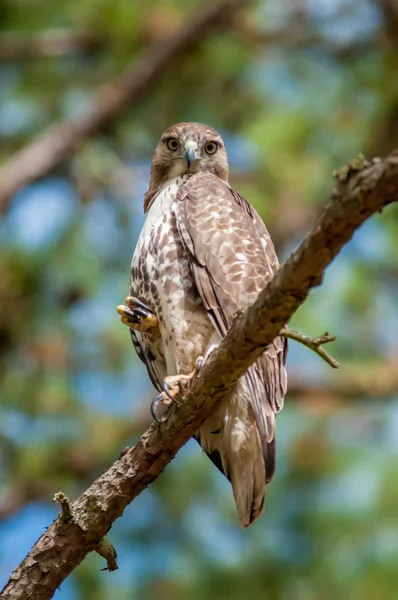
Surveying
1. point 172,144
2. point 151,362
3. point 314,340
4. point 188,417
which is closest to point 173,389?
point 188,417

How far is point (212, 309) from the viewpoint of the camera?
405 cm

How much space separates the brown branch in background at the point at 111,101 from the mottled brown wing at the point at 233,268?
3455 mm

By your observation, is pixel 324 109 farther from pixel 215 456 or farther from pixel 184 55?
pixel 215 456

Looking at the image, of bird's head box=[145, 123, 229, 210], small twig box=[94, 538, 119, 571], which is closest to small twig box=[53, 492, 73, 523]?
small twig box=[94, 538, 119, 571]

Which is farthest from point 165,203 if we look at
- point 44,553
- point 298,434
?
point 298,434

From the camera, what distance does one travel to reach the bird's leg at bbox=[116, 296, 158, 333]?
13.9ft

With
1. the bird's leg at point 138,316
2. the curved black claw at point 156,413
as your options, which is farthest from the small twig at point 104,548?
the bird's leg at point 138,316

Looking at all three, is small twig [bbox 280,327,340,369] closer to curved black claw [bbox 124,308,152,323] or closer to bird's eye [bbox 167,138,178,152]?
curved black claw [bbox 124,308,152,323]

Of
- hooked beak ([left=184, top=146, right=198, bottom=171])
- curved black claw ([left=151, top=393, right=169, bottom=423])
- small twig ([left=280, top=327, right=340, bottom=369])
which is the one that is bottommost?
small twig ([left=280, top=327, right=340, bottom=369])

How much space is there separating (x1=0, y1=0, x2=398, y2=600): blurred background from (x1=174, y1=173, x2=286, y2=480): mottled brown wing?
3.21m

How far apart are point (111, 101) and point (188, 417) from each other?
4789 millimetres

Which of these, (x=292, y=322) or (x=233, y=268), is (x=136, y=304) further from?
(x=292, y=322)

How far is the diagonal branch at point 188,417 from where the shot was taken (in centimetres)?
287

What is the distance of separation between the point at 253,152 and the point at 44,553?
192 inches
